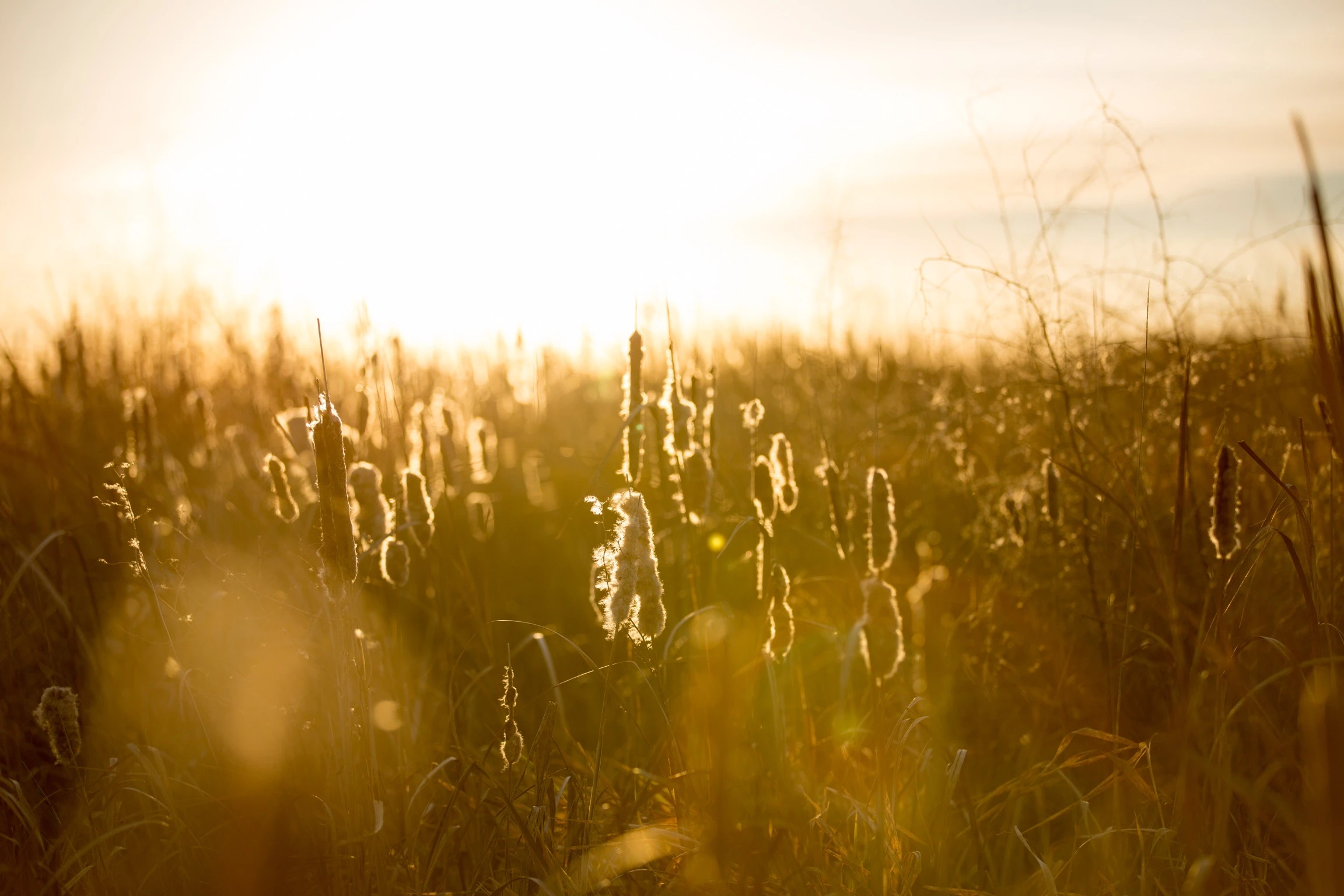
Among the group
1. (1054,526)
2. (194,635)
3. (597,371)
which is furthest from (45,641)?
(597,371)

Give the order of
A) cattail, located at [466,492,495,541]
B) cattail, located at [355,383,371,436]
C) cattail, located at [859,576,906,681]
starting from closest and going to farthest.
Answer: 1. cattail, located at [859,576,906,681]
2. cattail, located at [355,383,371,436]
3. cattail, located at [466,492,495,541]

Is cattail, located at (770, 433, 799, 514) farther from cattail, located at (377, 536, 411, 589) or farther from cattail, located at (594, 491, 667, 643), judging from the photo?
cattail, located at (377, 536, 411, 589)

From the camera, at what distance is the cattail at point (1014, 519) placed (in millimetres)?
2320

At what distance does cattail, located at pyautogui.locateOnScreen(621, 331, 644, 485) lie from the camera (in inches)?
68.8

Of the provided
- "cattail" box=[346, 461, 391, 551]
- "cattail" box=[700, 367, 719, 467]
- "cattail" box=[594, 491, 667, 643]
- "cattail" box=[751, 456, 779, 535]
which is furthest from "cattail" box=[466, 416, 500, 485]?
"cattail" box=[594, 491, 667, 643]

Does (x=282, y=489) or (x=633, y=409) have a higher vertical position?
(x=633, y=409)

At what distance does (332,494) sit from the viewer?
4.07 ft

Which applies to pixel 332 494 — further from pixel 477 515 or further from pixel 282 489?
pixel 477 515

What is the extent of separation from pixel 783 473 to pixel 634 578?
3.07ft

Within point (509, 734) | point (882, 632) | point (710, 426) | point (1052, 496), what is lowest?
point (882, 632)

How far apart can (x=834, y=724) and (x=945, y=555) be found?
1.13 m

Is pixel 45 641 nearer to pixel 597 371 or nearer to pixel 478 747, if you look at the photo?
pixel 478 747

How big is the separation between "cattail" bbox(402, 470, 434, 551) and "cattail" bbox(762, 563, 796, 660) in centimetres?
74

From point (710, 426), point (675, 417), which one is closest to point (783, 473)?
point (710, 426)
